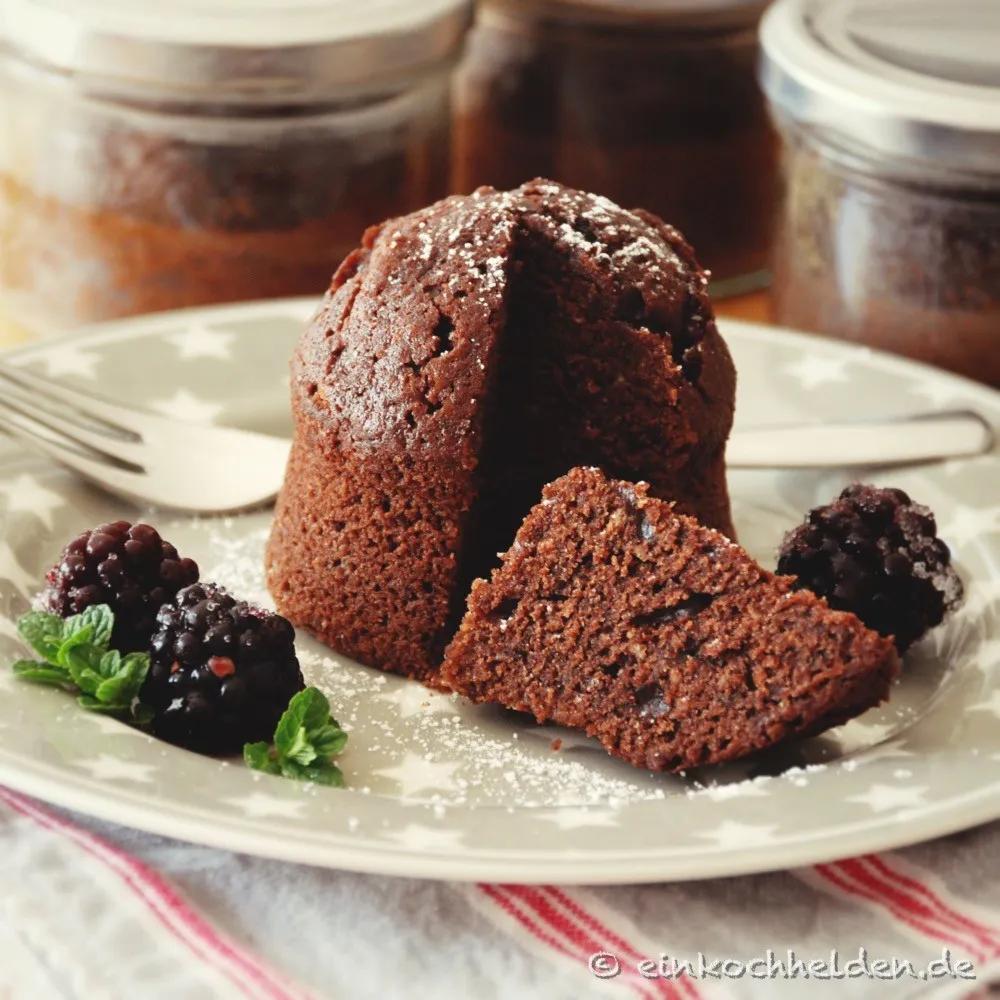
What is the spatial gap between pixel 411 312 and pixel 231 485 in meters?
0.56

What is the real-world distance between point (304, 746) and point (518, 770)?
0.24 meters

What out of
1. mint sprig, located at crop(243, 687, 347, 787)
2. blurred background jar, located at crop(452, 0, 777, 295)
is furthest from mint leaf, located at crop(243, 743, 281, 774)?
blurred background jar, located at crop(452, 0, 777, 295)

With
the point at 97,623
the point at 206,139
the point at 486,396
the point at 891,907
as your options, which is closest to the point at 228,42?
the point at 206,139

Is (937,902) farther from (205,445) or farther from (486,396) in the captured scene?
(205,445)

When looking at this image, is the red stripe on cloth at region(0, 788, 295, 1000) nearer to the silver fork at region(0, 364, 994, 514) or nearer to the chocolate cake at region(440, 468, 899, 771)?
the chocolate cake at region(440, 468, 899, 771)

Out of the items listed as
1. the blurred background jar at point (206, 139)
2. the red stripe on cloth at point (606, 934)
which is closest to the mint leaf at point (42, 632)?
the red stripe on cloth at point (606, 934)

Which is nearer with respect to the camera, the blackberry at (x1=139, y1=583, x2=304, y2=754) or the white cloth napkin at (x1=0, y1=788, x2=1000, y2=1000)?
the white cloth napkin at (x1=0, y1=788, x2=1000, y2=1000)

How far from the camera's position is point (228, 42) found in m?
2.59

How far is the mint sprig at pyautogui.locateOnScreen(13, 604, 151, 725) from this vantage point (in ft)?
5.70

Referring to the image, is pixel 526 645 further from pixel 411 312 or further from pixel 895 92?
pixel 895 92

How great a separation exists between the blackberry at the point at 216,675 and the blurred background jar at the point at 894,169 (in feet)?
4.44

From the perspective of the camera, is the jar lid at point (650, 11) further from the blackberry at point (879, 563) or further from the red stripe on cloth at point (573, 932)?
the red stripe on cloth at point (573, 932)

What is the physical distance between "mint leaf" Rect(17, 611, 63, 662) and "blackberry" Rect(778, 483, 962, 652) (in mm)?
860

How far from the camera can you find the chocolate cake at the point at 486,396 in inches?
74.2
